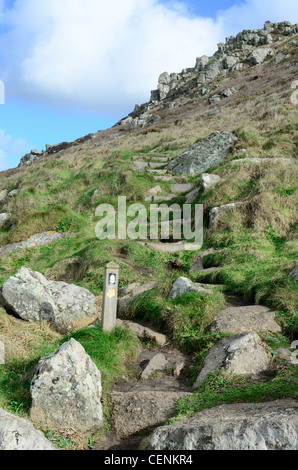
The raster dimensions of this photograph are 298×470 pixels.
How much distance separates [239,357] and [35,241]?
34.2ft

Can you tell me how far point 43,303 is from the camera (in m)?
6.82

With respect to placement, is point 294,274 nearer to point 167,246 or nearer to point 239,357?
point 239,357

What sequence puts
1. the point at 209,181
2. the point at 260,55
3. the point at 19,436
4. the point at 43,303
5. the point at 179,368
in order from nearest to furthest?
the point at 19,436 → the point at 179,368 → the point at 43,303 → the point at 209,181 → the point at 260,55

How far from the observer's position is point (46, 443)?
11.7 feet

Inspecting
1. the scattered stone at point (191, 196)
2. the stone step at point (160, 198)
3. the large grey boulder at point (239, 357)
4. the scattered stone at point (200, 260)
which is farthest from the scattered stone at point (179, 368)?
the stone step at point (160, 198)

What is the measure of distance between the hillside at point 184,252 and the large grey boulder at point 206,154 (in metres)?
0.05

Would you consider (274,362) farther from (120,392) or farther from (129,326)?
(129,326)

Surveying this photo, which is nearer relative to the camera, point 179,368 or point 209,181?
point 179,368

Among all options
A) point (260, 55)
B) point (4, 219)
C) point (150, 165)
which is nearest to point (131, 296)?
point (4, 219)

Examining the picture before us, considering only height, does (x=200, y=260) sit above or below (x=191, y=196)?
below

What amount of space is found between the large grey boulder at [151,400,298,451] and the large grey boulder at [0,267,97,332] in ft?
12.4

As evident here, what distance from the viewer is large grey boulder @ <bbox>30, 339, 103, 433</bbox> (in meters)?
4.12

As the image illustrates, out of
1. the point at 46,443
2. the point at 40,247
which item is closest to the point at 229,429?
the point at 46,443
